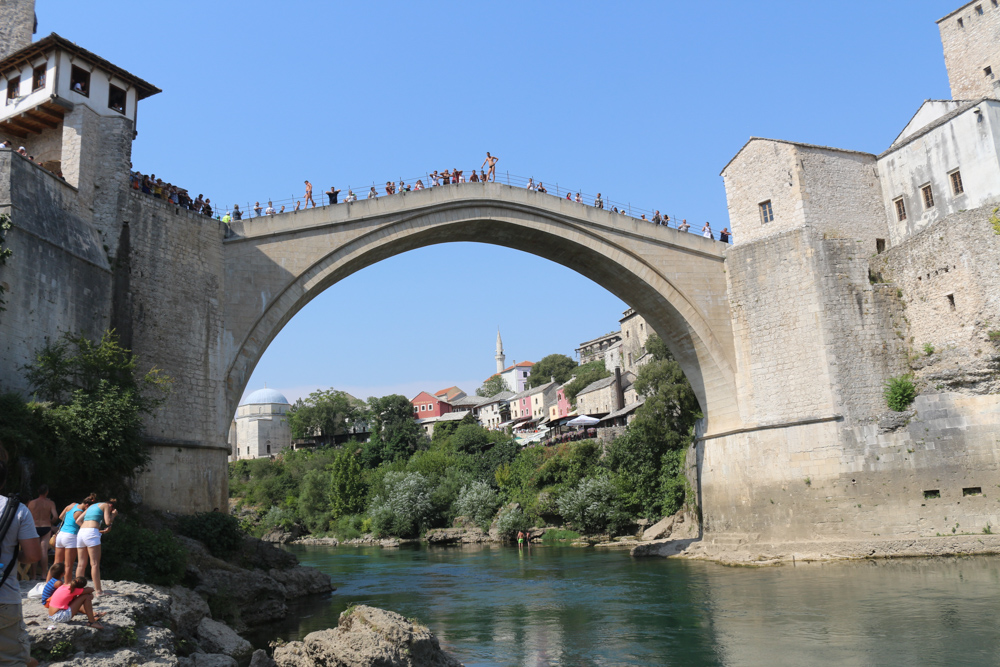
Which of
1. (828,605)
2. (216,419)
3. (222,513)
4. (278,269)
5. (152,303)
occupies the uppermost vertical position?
(278,269)

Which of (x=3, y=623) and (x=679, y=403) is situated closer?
(x=3, y=623)

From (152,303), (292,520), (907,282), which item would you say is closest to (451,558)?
(152,303)

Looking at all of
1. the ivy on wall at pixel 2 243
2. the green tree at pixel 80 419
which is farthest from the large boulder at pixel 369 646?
the ivy on wall at pixel 2 243

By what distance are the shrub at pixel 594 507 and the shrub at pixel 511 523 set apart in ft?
8.78

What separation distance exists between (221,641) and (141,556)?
6.08ft

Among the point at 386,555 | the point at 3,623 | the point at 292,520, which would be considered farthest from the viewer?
the point at 292,520

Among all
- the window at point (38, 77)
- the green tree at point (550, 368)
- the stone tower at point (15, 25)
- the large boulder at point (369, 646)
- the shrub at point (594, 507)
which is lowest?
the large boulder at point (369, 646)

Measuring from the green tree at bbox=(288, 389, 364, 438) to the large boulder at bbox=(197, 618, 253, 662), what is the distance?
2148 inches

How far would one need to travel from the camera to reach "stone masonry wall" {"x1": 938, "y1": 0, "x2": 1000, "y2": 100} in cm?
2472

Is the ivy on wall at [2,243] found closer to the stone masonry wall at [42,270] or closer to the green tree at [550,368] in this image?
the stone masonry wall at [42,270]

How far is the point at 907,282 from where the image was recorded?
17484 millimetres

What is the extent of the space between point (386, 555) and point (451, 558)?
431 centimetres

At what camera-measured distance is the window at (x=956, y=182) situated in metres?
17.0

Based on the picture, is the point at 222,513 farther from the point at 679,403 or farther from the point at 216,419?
the point at 679,403
